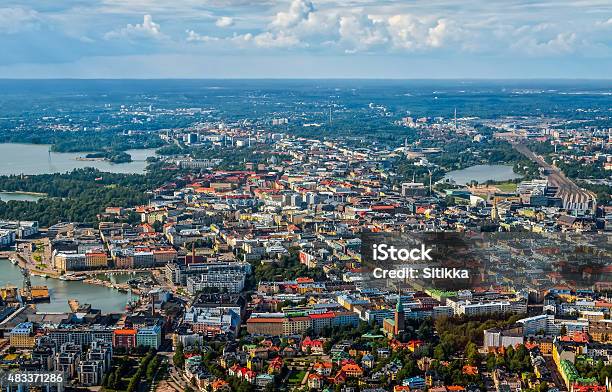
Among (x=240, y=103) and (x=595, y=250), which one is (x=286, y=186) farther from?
(x=240, y=103)

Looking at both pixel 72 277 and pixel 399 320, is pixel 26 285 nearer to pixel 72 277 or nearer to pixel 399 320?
pixel 72 277

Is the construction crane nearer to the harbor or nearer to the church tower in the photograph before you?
the harbor

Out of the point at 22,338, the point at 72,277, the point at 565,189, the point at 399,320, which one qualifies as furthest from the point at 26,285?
the point at 565,189

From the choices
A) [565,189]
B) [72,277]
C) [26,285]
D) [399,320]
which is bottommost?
[565,189]

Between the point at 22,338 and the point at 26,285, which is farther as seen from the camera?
the point at 26,285

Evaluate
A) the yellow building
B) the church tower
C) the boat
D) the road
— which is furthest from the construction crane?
the road

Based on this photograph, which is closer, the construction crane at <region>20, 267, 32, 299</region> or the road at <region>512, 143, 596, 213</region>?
the construction crane at <region>20, 267, 32, 299</region>

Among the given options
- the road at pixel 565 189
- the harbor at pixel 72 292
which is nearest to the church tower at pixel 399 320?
the harbor at pixel 72 292

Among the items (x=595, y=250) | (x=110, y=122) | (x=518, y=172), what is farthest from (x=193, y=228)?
(x=110, y=122)
